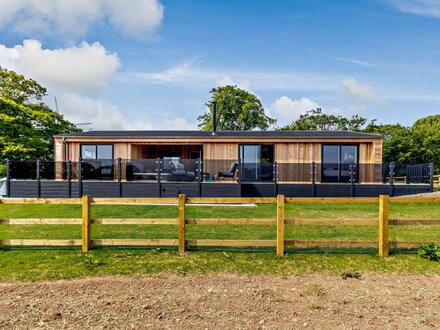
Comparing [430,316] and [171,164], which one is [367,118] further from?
[430,316]

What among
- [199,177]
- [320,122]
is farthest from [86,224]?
[320,122]

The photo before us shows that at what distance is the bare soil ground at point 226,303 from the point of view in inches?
137

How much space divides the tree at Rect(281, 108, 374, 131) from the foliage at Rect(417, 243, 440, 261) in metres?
37.6

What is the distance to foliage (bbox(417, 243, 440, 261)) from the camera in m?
5.58

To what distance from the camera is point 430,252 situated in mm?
5688

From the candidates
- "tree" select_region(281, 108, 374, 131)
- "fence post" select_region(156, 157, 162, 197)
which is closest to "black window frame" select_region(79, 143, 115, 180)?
"fence post" select_region(156, 157, 162, 197)

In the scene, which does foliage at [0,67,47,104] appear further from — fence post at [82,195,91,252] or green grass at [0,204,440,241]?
fence post at [82,195,91,252]

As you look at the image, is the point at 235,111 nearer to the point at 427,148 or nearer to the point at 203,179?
the point at 427,148

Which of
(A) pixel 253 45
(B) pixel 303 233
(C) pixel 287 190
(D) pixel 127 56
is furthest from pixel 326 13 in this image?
(B) pixel 303 233

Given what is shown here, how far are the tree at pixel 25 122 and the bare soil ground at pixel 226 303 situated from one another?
21128mm

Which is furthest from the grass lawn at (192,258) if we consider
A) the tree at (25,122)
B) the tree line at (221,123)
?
the tree line at (221,123)

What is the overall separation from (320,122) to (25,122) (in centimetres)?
3439

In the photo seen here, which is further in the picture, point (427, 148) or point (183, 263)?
point (427, 148)


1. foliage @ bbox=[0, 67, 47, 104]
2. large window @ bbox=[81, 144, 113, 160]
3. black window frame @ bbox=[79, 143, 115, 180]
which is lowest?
black window frame @ bbox=[79, 143, 115, 180]
